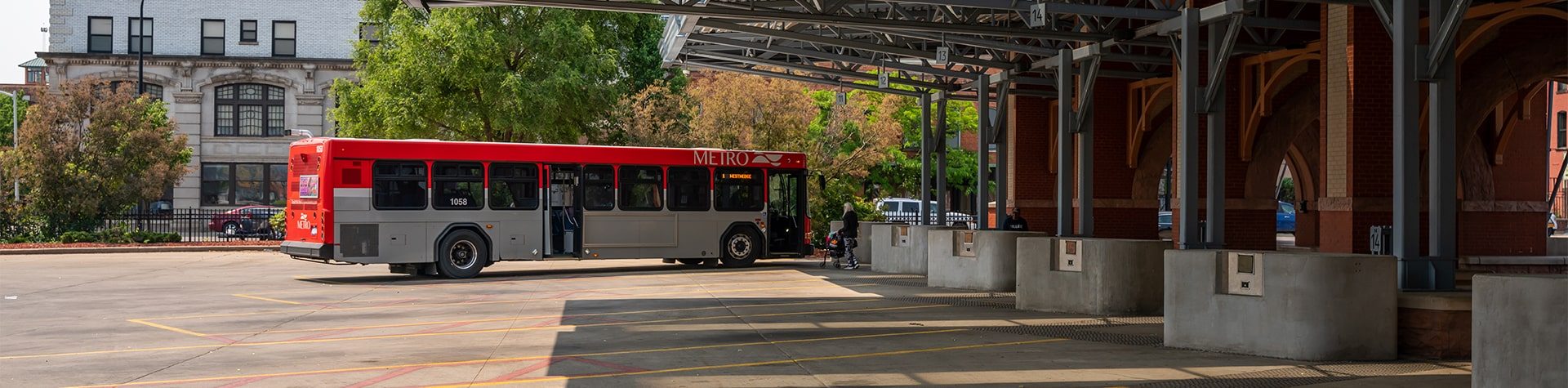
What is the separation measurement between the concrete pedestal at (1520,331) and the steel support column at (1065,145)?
11336 mm

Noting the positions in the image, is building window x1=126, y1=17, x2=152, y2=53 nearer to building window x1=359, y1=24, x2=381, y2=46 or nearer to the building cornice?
the building cornice

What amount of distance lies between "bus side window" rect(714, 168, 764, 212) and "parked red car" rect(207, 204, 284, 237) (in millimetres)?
20605

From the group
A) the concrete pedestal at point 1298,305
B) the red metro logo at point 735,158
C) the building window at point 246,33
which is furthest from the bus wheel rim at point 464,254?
the building window at point 246,33

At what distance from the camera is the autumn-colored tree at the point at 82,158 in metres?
37.8

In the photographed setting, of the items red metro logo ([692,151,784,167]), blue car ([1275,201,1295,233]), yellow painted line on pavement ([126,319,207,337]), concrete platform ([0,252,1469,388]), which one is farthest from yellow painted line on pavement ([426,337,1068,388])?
blue car ([1275,201,1295,233])

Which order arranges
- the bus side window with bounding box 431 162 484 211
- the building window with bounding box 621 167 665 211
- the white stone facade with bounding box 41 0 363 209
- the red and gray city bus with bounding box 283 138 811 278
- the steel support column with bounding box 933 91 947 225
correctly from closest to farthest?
the red and gray city bus with bounding box 283 138 811 278 < the bus side window with bounding box 431 162 484 211 < the building window with bounding box 621 167 665 211 < the steel support column with bounding box 933 91 947 225 < the white stone facade with bounding box 41 0 363 209

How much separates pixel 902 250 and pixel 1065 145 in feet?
22.5

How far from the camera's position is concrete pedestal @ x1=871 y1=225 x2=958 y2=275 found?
89.0ft

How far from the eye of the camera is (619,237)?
93.0 feet

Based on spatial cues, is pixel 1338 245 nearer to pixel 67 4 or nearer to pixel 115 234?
pixel 115 234

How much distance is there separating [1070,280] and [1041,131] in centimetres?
1330

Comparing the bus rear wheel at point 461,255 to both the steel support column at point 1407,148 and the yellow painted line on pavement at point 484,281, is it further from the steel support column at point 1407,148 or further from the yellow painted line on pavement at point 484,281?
the steel support column at point 1407,148

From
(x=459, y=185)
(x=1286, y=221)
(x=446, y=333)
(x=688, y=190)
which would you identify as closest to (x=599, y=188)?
(x=688, y=190)

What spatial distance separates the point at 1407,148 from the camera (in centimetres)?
1339
